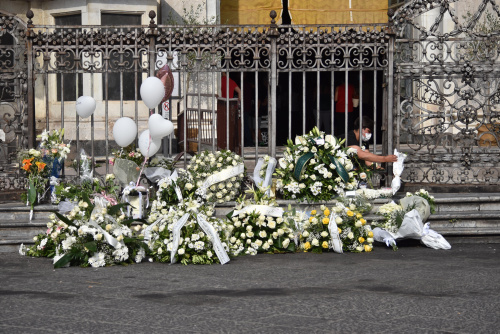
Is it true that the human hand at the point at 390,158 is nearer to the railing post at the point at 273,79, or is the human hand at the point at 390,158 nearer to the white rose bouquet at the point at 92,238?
the railing post at the point at 273,79

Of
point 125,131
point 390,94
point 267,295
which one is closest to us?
point 267,295

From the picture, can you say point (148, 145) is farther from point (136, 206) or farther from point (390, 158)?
point (390, 158)

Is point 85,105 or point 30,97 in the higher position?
point 30,97

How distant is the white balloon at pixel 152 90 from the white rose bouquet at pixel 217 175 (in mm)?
905

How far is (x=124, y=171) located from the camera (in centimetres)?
1061

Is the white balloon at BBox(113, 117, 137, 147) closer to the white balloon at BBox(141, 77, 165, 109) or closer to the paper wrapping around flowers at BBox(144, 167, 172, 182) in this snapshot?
the white balloon at BBox(141, 77, 165, 109)

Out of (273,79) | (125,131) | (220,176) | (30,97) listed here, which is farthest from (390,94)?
(30,97)

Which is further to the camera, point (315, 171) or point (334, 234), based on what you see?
point (315, 171)

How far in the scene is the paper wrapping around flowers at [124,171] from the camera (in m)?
10.6

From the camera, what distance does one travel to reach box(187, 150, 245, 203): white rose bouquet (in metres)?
10.5

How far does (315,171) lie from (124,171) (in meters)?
2.34

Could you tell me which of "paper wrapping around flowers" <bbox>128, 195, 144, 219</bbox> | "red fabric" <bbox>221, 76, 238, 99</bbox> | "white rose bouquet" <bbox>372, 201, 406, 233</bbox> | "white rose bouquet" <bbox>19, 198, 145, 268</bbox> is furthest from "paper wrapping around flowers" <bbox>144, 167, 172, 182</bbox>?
"red fabric" <bbox>221, 76, 238, 99</bbox>

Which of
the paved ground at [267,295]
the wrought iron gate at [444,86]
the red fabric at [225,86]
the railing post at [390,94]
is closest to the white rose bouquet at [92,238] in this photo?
the paved ground at [267,295]

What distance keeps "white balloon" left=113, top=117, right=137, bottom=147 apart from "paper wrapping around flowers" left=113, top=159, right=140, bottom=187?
0.27 m
